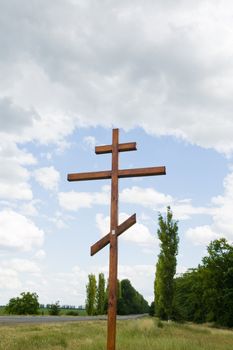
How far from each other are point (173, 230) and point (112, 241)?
2596 centimetres

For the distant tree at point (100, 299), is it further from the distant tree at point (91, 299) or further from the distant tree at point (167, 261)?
the distant tree at point (167, 261)

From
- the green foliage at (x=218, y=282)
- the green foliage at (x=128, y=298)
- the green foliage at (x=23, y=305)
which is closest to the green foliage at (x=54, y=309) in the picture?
the green foliage at (x=23, y=305)

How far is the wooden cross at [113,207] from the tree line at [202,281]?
25305mm

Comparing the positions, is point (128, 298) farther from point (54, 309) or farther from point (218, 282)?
point (218, 282)

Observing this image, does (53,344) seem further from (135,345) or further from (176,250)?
(176,250)

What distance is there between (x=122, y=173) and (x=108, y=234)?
1.19 metres

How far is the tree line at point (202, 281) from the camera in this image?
3284 centimetres

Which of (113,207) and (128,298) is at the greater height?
(128,298)

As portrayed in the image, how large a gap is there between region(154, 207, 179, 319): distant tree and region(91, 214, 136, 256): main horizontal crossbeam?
2566cm

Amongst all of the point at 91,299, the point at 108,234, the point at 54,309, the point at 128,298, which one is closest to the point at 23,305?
the point at 54,309

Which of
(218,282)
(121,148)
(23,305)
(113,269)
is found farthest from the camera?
(23,305)

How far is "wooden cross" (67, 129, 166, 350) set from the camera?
303 inches

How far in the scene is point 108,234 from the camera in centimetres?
801

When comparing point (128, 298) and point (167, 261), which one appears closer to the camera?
point (167, 261)
